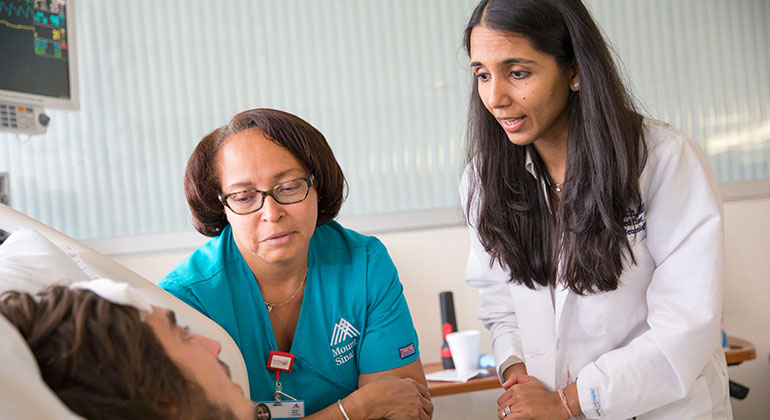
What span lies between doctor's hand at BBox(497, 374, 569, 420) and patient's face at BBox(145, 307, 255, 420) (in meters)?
0.71

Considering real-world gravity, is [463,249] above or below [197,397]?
below

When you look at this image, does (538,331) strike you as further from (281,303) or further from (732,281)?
(732,281)

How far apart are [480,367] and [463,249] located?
638mm

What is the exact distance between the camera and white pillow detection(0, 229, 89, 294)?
0.87 metres

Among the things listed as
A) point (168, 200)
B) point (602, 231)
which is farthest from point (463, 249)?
point (602, 231)

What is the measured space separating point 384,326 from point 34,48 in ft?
5.72

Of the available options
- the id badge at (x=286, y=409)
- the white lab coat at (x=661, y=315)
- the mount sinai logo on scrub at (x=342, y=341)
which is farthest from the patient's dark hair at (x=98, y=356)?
the white lab coat at (x=661, y=315)

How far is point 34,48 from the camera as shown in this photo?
238 centimetres

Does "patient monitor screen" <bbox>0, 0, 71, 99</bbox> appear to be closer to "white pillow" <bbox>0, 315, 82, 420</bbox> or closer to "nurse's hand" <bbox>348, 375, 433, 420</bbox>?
"nurse's hand" <bbox>348, 375, 433, 420</bbox>

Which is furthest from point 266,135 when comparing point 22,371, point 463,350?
point 463,350

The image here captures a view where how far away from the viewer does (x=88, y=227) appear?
311 cm

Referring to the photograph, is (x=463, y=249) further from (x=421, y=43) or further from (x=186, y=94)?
(x=186, y=94)

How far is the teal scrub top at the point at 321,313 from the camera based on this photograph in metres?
1.44

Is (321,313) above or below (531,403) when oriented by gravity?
above
